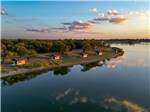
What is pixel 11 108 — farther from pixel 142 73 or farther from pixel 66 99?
pixel 142 73

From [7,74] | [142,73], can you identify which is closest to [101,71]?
[142,73]

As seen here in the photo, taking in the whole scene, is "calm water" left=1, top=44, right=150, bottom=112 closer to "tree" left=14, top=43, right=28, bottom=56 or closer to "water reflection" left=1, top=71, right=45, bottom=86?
"water reflection" left=1, top=71, right=45, bottom=86

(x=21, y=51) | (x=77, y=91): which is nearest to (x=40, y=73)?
(x=77, y=91)

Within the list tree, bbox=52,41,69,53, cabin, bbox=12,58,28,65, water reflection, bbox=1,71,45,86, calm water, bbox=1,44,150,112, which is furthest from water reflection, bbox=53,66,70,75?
tree, bbox=52,41,69,53

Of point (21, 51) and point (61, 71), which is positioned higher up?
point (21, 51)

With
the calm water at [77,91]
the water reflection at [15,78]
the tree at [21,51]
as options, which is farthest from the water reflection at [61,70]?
the tree at [21,51]

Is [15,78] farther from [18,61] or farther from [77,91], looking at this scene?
[77,91]

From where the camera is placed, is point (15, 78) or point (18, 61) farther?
point (18, 61)

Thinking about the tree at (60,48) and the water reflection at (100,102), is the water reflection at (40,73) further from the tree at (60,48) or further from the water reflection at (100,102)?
the tree at (60,48)
